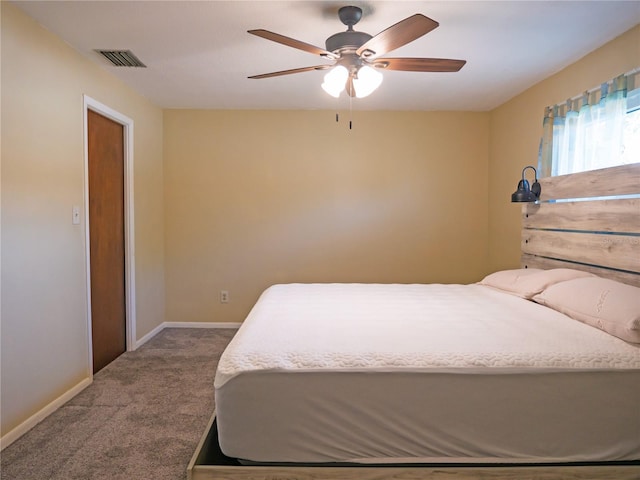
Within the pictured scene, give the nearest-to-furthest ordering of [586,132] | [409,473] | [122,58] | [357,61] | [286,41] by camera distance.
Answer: [409,473] → [286,41] → [357,61] → [586,132] → [122,58]

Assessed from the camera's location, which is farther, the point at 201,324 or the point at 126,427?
the point at 201,324

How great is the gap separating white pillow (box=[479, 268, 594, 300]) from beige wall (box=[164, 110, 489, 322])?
55.7 inches

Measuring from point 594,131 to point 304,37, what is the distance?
195cm

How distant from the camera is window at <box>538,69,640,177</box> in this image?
252cm

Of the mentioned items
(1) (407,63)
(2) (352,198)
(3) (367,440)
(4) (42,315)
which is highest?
(1) (407,63)

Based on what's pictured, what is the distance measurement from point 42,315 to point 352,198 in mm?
2958

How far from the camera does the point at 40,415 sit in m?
2.49

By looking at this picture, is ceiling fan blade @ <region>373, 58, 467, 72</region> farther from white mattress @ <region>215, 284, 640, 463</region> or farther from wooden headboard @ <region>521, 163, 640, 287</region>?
white mattress @ <region>215, 284, 640, 463</region>

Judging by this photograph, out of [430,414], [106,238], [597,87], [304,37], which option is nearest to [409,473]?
[430,414]

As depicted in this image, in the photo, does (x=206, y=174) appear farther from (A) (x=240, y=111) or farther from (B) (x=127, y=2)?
(B) (x=127, y=2)

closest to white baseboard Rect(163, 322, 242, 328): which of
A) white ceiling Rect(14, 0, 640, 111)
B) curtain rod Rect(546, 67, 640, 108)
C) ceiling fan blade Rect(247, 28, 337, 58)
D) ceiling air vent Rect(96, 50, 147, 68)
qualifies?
white ceiling Rect(14, 0, 640, 111)

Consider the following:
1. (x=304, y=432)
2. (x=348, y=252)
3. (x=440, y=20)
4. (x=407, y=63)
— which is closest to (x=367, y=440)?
(x=304, y=432)

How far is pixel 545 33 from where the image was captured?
8.43 ft

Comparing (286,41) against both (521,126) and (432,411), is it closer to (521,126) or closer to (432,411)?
(432,411)
